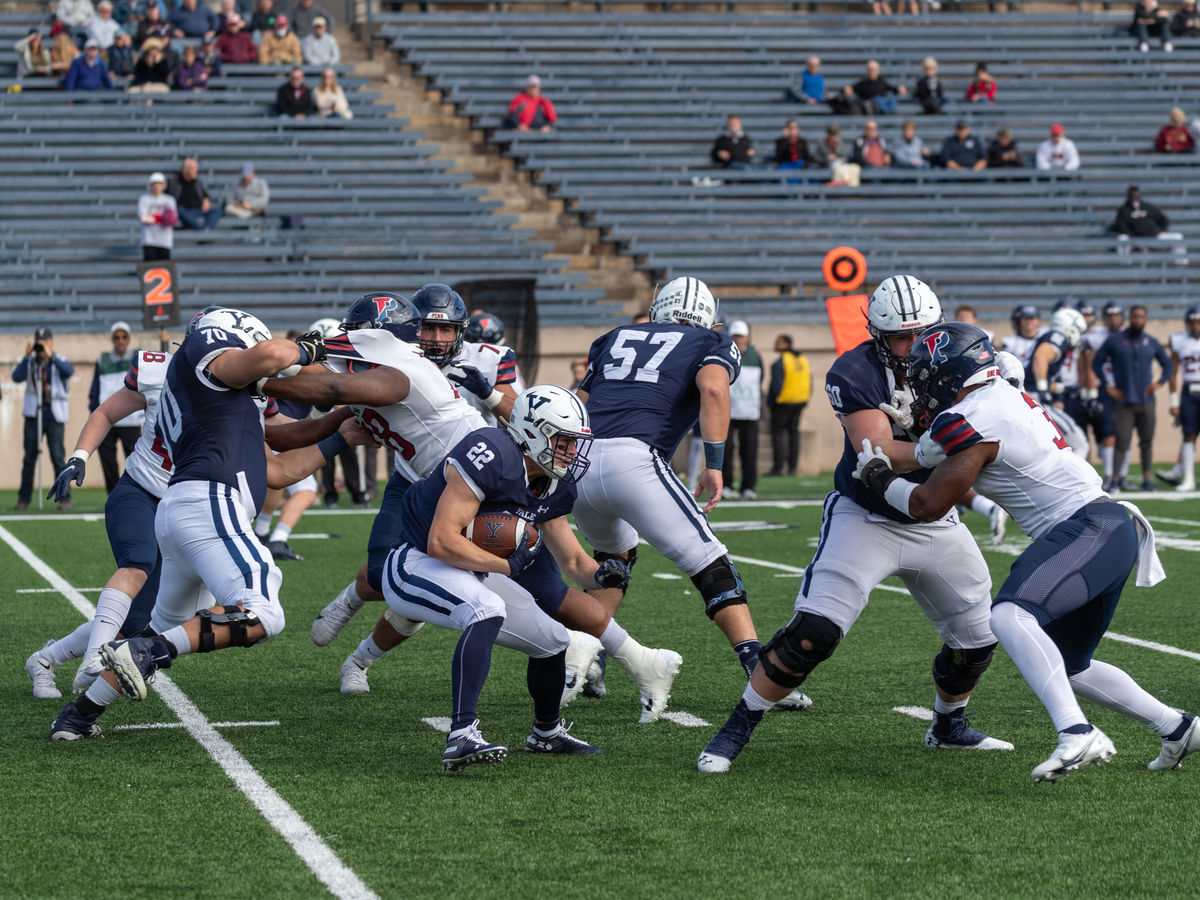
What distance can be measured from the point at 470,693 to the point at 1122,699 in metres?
2.12

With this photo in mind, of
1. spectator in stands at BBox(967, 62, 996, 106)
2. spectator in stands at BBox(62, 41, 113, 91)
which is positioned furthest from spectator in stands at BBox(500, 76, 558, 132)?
spectator in stands at BBox(967, 62, 996, 106)

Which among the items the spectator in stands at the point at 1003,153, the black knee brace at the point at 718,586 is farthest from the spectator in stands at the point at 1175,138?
the black knee brace at the point at 718,586

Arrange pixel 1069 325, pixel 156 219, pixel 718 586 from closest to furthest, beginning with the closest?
pixel 718 586
pixel 1069 325
pixel 156 219

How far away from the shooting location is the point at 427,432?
614cm

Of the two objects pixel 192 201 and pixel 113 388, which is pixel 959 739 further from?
pixel 192 201

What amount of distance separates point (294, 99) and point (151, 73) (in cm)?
212

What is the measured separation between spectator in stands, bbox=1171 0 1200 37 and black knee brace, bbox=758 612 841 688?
25.7m

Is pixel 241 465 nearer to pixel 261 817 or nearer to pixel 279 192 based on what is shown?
pixel 261 817

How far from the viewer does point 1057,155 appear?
24.0 meters

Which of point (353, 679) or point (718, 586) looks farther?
point (353, 679)

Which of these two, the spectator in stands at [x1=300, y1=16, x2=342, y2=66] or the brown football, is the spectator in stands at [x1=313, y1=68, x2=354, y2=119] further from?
the brown football

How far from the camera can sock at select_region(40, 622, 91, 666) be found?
6.41 metres

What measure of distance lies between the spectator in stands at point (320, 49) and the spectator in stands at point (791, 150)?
22.8 feet

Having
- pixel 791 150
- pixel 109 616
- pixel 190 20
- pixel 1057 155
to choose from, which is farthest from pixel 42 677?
pixel 1057 155
